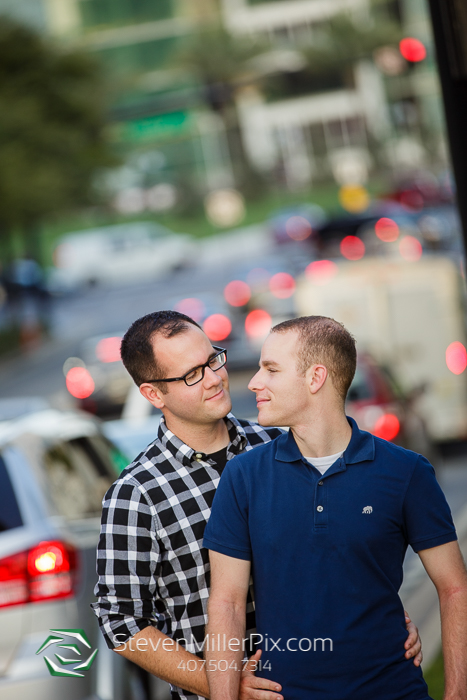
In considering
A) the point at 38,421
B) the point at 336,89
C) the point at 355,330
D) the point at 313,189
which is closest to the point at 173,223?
the point at 313,189

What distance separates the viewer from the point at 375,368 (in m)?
9.91

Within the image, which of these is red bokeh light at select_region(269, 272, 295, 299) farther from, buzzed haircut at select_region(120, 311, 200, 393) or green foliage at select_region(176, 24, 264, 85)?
green foliage at select_region(176, 24, 264, 85)

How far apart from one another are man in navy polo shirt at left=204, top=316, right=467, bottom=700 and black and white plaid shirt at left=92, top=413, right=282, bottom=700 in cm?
13

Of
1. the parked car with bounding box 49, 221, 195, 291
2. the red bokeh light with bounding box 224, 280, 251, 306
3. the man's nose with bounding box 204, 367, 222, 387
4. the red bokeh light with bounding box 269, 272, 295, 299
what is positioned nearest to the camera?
the man's nose with bounding box 204, 367, 222, 387

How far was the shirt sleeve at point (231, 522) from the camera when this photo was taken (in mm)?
2279

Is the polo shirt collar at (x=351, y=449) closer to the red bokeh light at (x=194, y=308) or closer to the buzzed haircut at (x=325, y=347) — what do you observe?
the buzzed haircut at (x=325, y=347)

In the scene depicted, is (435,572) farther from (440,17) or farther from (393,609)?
(440,17)

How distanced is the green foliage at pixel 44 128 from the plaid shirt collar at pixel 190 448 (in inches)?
1220

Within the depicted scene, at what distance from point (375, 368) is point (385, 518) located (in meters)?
7.76

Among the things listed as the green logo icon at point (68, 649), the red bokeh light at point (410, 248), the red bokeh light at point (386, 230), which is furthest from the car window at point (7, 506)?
the red bokeh light at point (386, 230)

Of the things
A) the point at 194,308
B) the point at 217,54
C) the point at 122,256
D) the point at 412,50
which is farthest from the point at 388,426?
the point at 217,54

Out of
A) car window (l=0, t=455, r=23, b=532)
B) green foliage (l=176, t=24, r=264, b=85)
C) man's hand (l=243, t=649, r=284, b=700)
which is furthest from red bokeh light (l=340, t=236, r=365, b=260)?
man's hand (l=243, t=649, r=284, b=700)

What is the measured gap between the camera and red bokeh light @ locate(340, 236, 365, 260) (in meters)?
34.6

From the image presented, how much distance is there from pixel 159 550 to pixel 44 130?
3412 cm
